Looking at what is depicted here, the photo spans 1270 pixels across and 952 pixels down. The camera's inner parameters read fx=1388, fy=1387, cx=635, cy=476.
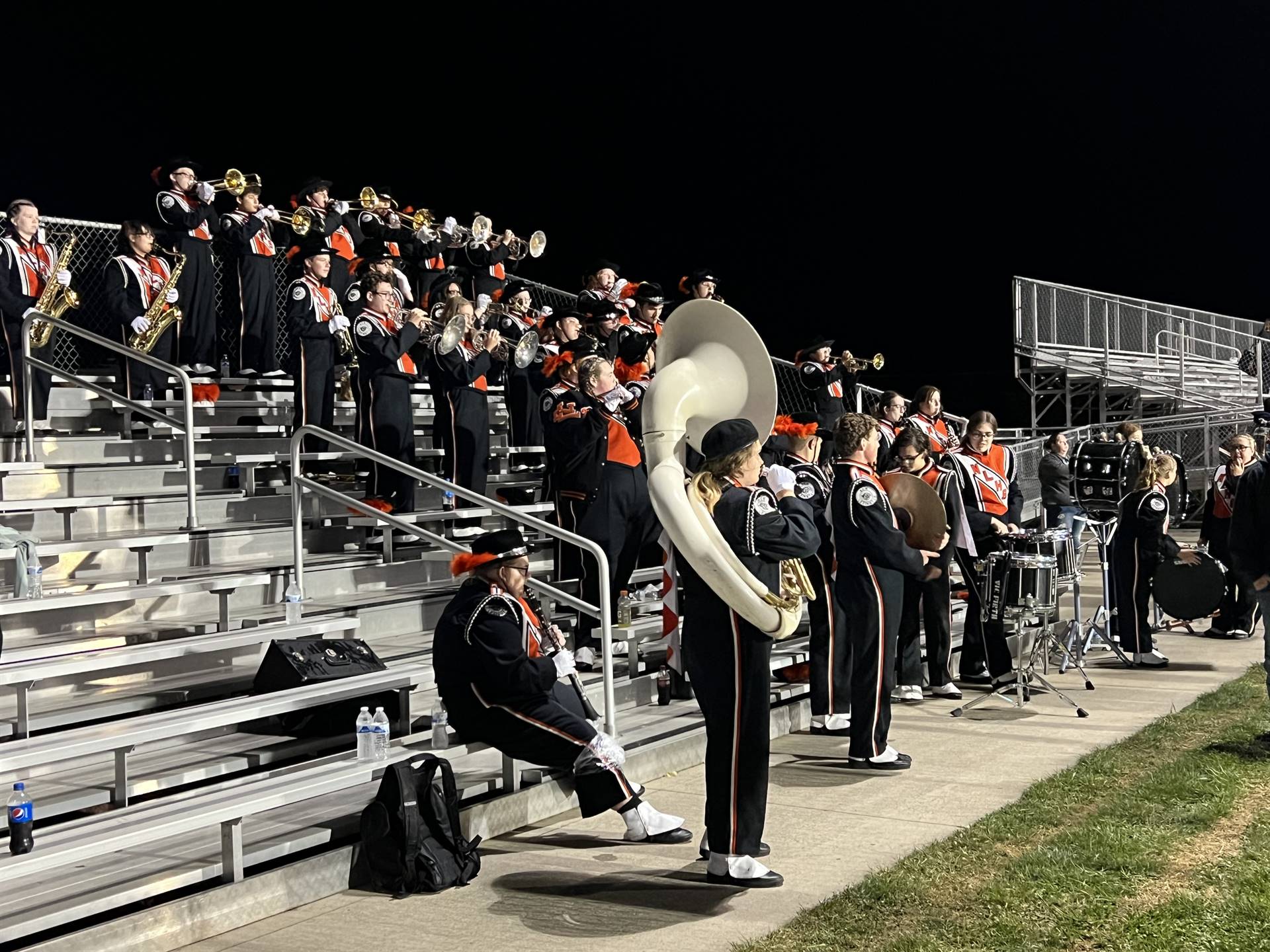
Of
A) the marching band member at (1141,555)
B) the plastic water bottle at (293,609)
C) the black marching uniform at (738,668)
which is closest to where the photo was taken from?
the black marching uniform at (738,668)

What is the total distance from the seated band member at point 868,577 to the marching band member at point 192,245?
245 inches

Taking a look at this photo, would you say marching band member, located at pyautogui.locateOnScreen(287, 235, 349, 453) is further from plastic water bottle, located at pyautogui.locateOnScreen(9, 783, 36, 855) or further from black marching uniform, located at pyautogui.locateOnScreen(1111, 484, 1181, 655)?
plastic water bottle, located at pyautogui.locateOnScreen(9, 783, 36, 855)

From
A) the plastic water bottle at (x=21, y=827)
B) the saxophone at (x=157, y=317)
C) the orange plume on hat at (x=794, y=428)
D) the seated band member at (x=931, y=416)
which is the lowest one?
the plastic water bottle at (x=21, y=827)

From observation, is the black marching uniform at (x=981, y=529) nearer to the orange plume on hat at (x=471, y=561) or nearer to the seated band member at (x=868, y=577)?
the seated band member at (x=868, y=577)

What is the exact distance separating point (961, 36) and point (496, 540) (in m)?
20.7

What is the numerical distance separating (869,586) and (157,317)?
647cm

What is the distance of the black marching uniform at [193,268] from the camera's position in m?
10.9

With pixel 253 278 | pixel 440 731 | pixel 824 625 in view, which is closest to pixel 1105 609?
pixel 824 625

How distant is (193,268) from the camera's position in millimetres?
11047

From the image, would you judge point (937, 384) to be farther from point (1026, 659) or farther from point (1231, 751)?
point (1231, 751)

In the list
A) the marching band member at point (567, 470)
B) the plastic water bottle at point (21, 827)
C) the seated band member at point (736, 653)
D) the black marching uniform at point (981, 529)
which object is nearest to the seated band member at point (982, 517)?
the black marching uniform at point (981, 529)

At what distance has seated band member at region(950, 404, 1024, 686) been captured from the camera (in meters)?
9.09

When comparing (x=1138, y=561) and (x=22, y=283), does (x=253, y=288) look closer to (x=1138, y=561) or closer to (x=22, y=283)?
(x=22, y=283)

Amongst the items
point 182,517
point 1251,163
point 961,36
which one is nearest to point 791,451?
point 182,517
